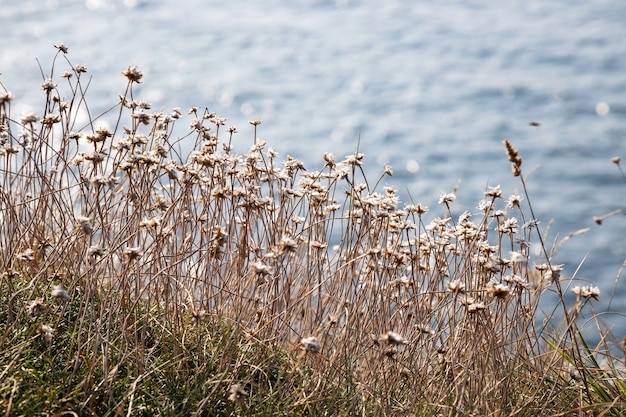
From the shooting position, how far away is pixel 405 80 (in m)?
14.6

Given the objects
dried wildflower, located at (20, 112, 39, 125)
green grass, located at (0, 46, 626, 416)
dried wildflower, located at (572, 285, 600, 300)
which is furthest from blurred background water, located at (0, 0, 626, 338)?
dried wildflower, located at (20, 112, 39, 125)

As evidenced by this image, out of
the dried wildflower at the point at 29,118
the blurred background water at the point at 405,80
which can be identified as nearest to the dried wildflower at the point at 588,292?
the dried wildflower at the point at 29,118

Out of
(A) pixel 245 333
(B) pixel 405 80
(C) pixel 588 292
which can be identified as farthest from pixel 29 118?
(B) pixel 405 80

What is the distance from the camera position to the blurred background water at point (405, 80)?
10781 mm

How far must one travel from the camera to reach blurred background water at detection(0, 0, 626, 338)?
10781 mm

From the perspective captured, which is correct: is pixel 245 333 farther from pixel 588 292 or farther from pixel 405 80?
pixel 405 80

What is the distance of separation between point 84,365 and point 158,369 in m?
0.25

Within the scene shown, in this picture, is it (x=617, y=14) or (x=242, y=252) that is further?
(x=617, y=14)

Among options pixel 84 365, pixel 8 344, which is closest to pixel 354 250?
pixel 84 365

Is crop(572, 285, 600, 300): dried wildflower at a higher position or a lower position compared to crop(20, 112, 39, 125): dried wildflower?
lower

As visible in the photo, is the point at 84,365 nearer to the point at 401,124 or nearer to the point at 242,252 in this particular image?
the point at 242,252

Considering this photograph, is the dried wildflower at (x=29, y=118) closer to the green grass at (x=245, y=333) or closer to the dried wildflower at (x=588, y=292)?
the green grass at (x=245, y=333)

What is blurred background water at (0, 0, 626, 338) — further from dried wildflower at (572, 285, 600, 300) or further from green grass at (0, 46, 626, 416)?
dried wildflower at (572, 285, 600, 300)

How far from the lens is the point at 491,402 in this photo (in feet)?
9.74
